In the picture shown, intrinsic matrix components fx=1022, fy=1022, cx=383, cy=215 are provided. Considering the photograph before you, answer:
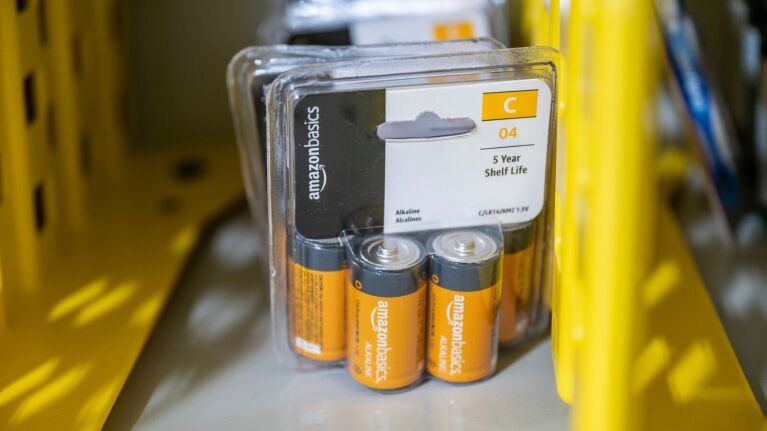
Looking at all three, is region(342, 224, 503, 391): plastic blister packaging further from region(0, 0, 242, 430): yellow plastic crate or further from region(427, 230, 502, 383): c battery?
region(0, 0, 242, 430): yellow plastic crate

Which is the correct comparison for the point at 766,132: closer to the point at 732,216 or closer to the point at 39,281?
the point at 732,216

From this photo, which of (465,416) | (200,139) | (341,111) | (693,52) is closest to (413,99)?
(341,111)

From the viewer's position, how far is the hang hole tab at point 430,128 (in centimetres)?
76

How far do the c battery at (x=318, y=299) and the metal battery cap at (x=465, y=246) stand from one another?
8 centimetres

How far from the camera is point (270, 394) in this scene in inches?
32.0

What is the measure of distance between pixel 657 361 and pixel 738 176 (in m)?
0.31

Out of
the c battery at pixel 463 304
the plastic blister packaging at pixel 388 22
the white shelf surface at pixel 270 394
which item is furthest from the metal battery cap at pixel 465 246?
the plastic blister packaging at pixel 388 22

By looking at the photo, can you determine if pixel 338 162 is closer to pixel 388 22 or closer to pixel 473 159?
pixel 473 159

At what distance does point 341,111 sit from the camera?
29.6 inches

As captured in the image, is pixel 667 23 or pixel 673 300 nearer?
pixel 673 300

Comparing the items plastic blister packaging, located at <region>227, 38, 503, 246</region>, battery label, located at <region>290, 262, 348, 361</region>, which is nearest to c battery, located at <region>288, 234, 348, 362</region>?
battery label, located at <region>290, 262, 348, 361</region>

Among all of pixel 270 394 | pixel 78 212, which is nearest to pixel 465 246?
pixel 270 394

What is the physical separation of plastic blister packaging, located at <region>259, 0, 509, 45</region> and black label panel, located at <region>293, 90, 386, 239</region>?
8.6 inches

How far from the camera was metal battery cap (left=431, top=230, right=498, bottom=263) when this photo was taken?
77 cm
